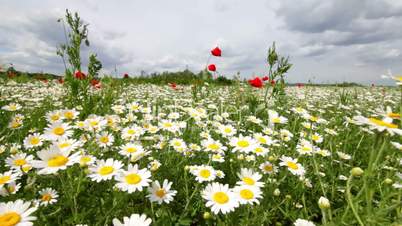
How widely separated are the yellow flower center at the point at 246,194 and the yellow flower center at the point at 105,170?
82cm

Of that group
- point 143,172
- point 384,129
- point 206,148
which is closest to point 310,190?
point 206,148

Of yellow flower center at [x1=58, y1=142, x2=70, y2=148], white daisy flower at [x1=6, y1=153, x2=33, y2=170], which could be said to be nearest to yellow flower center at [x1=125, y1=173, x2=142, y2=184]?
yellow flower center at [x1=58, y1=142, x2=70, y2=148]

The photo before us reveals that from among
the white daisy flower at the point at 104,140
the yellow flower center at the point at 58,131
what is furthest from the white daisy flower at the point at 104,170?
the white daisy flower at the point at 104,140

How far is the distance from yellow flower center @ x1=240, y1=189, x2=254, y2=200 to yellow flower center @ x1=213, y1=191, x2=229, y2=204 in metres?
0.10

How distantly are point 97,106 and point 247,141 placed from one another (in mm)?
1850

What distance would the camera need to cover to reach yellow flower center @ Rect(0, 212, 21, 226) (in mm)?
1118

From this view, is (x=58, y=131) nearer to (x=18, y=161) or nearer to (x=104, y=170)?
(x=18, y=161)

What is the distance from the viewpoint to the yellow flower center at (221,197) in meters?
1.54

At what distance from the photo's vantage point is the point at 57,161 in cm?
142

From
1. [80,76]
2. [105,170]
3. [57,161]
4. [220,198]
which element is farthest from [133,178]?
[80,76]

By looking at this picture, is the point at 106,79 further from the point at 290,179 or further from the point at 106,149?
the point at 290,179

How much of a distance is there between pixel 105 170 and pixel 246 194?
0.88 m

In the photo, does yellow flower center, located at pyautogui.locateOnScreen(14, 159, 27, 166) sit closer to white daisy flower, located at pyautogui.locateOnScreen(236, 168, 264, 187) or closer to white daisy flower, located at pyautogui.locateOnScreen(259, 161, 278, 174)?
white daisy flower, located at pyautogui.locateOnScreen(236, 168, 264, 187)

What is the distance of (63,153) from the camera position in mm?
1471
